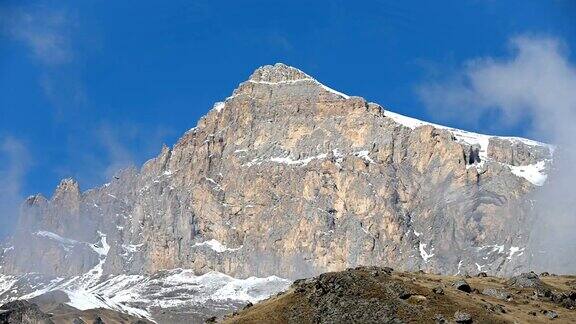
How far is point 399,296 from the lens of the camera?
121m

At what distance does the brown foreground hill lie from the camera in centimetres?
11769

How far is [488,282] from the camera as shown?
14650cm

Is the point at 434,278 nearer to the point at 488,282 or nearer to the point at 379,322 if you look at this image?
the point at 488,282

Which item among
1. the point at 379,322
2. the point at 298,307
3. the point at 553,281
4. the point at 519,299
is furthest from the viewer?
the point at 553,281

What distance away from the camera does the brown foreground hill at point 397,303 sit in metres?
118

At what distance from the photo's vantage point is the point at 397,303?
11900cm

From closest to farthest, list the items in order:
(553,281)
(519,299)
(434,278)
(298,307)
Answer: (298,307)
(519,299)
(434,278)
(553,281)

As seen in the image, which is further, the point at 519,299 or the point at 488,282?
the point at 488,282

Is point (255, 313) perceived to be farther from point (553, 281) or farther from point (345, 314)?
point (553, 281)

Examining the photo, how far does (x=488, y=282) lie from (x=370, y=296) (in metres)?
32.7

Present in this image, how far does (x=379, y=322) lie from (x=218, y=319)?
103 feet

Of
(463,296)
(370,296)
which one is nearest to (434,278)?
(463,296)

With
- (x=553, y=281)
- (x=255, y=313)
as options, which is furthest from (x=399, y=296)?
(x=553, y=281)

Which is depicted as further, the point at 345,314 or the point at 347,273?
the point at 347,273
